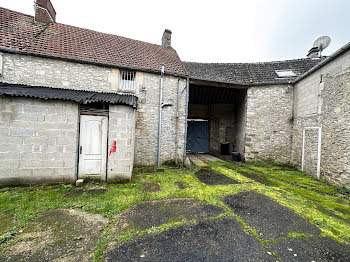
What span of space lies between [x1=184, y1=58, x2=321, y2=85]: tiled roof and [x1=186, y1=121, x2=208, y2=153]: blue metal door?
513 centimetres

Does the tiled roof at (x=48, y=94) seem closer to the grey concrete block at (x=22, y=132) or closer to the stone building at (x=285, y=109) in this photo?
the grey concrete block at (x=22, y=132)

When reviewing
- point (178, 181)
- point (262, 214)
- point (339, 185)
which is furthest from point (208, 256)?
point (339, 185)

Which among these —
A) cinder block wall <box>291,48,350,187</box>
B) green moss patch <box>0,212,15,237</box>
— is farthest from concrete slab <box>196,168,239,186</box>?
green moss patch <box>0,212,15,237</box>

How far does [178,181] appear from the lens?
5.60 metres

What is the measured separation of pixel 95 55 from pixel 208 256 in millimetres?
8682

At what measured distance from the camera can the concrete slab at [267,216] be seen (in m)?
2.86

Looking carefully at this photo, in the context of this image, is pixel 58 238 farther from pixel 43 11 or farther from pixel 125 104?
pixel 43 11

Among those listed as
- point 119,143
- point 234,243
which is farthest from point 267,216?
point 119,143

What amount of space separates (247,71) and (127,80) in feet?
27.2

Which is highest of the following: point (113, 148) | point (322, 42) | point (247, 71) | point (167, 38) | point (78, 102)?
point (167, 38)

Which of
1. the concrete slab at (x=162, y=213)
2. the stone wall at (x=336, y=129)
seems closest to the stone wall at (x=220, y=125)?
the stone wall at (x=336, y=129)

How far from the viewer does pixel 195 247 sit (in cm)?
240

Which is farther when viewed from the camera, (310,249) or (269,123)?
(269,123)

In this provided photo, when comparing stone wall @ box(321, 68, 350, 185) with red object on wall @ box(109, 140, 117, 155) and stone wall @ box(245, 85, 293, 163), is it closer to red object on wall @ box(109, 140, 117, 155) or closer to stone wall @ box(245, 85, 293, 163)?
stone wall @ box(245, 85, 293, 163)
